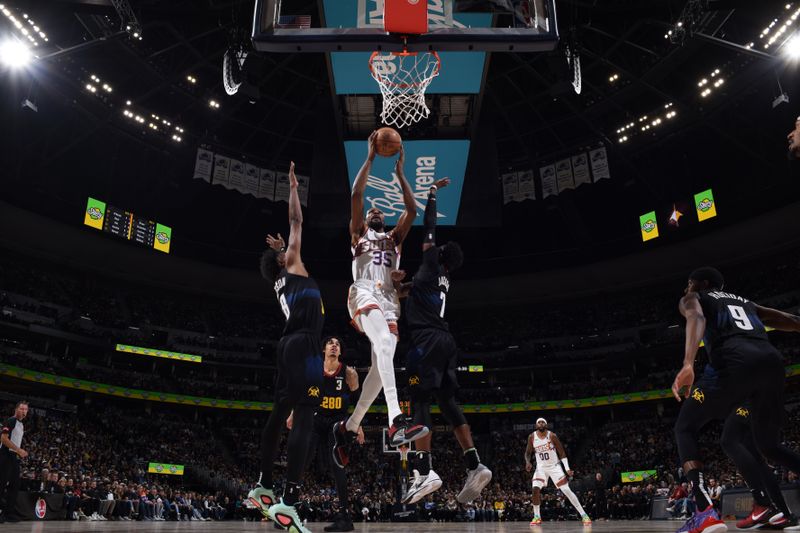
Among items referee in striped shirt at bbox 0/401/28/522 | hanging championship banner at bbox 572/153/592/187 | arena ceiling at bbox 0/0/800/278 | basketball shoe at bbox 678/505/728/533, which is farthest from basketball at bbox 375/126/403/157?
hanging championship banner at bbox 572/153/592/187

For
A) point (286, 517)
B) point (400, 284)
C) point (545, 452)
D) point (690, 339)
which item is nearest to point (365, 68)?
point (400, 284)

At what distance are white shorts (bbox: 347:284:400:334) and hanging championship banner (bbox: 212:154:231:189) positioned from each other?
2229 cm

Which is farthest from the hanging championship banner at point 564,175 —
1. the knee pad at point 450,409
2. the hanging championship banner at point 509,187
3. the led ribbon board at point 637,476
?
the knee pad at point 450,409

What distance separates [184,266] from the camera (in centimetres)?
3594

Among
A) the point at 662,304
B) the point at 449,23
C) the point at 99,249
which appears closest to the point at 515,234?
the point at 662,304

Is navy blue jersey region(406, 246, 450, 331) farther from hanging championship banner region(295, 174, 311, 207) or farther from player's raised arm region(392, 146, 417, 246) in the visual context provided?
hanging championship banner region(295, 174, 311, 207)

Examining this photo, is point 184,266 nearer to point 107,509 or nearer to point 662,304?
point 107,509

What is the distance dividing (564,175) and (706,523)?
2430 centimetres

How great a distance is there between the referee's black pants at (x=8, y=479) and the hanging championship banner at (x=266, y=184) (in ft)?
62.3

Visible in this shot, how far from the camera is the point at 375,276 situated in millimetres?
→ 6223

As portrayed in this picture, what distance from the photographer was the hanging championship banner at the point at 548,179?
1093 inches

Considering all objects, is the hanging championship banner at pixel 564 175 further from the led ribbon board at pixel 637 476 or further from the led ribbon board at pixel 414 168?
the led ribbon board at pixel 637 476

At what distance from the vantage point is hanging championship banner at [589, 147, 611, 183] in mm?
26141

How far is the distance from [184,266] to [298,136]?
1218 centimetres
